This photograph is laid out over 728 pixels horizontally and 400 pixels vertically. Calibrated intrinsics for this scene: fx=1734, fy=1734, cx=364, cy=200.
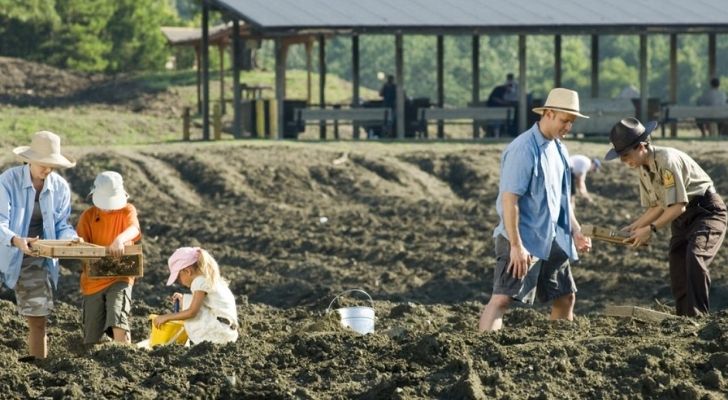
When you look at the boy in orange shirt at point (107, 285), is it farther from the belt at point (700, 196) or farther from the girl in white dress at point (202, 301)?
the belt at point (700, 196)

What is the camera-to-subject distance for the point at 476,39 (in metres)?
32.5

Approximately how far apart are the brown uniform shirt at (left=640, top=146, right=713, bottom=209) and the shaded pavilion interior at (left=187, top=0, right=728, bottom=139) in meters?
17.8

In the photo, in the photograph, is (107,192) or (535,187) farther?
(107,192)

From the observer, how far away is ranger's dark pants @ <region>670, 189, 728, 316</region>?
1097 centimetres

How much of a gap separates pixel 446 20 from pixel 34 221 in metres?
19.6

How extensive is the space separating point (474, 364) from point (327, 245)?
952cm

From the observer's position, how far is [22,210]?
33.8 feet

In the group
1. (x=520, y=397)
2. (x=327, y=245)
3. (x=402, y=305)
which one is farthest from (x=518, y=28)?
(x=520, y=397)

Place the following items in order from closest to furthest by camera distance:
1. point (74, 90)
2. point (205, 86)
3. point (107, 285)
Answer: point (107, 285), point (205, 86), point (74, 90)

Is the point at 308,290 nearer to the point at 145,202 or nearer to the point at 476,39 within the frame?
the point at 145,202

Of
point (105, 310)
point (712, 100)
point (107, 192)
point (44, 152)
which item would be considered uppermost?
point (712, 100)

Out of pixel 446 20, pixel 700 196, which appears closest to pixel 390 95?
pixel 446 20

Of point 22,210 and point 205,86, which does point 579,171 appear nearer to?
point 205,86

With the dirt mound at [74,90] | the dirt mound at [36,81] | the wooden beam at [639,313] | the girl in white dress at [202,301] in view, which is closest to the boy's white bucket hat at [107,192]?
the girl in white dress at [202,301]
